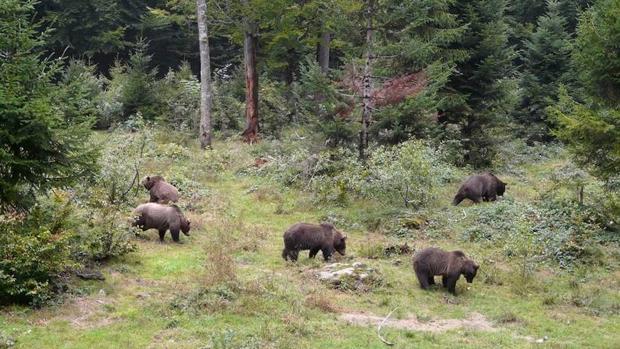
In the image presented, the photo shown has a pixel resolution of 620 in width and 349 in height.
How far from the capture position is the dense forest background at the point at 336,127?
11.3m

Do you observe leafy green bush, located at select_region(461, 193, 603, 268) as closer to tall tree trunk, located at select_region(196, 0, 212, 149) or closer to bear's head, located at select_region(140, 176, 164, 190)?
bear's head, located at select_region(140, 176, 164, 190)

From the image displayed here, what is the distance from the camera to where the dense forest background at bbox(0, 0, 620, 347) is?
1133 centimetres

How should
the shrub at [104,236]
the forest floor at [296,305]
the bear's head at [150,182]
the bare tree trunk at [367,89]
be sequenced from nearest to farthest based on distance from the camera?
the forest floor at [296,305], the shrub at [104,236], the bear's head at [150,182], the bare tree trunk at [367,89]

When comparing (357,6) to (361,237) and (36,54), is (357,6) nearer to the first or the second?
(361,237)

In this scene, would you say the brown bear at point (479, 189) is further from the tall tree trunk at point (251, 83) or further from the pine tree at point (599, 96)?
the tall tree trunk at point (251, 83)

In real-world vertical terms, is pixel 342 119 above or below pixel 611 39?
below

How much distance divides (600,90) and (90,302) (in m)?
13.2

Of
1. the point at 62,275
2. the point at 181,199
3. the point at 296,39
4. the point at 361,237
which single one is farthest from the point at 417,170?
the point at 296,39

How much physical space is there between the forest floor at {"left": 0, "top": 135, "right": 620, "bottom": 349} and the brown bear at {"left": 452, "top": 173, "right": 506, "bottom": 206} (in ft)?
11.6

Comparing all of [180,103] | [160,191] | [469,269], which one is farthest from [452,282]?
[180,103]

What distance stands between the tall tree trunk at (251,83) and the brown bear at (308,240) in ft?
50.0

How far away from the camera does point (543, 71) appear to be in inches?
1382

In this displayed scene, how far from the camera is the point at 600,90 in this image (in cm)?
1681

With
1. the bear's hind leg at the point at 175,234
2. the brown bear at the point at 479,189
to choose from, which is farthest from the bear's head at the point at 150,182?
the brown bear at the point at 479,189
